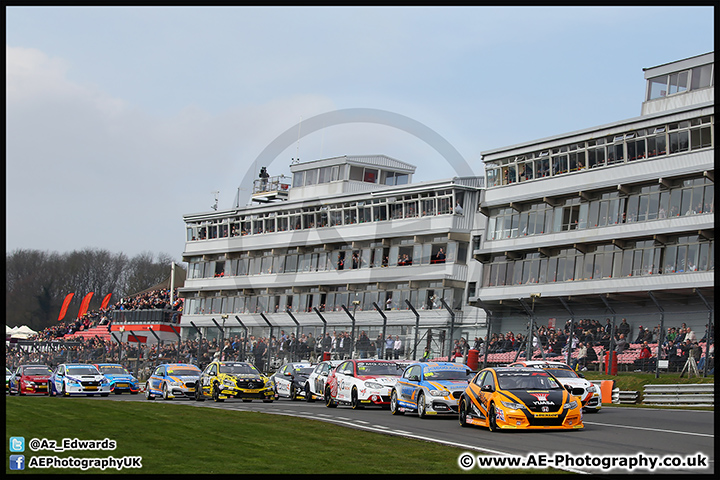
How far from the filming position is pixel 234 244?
3110 inches

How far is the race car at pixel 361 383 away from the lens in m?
27.8

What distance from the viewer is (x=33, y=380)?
136ft

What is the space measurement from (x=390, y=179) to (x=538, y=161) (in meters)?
22.8

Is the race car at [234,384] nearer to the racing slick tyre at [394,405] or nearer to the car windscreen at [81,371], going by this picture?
the car windscreen at [81,371]

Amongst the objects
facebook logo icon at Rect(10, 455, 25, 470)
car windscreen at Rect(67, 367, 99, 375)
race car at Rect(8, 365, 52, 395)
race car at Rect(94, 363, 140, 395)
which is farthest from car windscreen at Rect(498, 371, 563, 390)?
race car at Rect(8, 365, 52, 395)

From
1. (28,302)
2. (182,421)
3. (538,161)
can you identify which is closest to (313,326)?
(538,161)

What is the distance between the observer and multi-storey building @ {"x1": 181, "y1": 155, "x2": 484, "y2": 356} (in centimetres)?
6188

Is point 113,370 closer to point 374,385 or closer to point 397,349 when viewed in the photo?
point 397,349

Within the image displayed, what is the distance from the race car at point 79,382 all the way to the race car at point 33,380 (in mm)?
2403

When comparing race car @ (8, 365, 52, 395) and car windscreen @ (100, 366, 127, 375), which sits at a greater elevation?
car windscreen @ (100, 366, 127, 375)

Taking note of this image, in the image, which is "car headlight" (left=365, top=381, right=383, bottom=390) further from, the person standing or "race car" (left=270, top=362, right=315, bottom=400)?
the person standing

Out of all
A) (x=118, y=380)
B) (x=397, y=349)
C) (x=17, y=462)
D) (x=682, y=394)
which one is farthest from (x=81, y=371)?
(x=17, y=462)

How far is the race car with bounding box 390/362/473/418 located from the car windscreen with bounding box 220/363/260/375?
28.8ft

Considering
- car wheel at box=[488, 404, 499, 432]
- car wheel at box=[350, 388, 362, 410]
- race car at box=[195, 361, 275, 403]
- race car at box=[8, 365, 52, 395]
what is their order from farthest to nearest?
1. race car at box=[8, 365, 52, 395]
2. race car at box=[195, 361, 275, 403]
3. car wheel at box=[350, 388, 362, 410]
4. car wheel at box=[488, 404, 499, 432]
